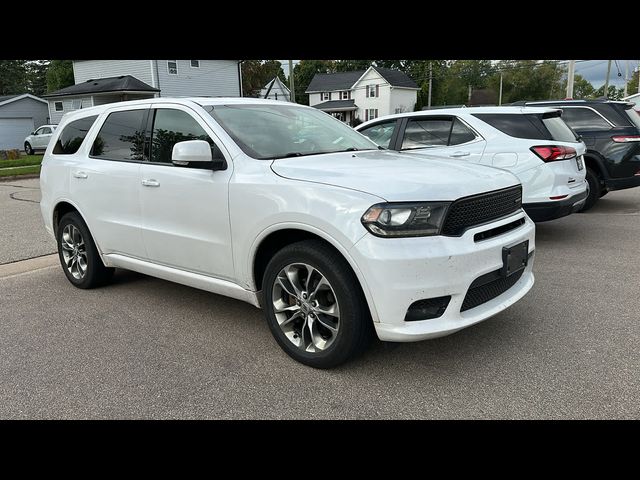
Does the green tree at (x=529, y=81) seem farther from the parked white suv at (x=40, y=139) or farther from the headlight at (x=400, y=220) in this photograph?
the headlight at (x=400, y=220)

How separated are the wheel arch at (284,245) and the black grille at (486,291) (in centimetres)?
61

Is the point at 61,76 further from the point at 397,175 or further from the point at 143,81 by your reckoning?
the point at 397,175

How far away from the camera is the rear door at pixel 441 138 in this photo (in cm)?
666

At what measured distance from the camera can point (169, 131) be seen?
14.4ft

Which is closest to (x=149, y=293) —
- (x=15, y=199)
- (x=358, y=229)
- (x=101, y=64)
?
(x=358, y=229)

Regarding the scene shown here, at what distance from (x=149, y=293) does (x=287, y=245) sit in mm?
2367

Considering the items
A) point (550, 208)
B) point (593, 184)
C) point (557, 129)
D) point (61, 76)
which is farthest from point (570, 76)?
point (61, 76)

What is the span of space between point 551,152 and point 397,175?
12.4ft

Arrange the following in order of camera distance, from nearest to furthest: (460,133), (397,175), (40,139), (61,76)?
1. (397,175)
2. (460,133)
3. (40,139)
4. (61,76)

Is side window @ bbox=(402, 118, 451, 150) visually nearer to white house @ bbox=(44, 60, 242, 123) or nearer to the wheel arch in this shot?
the wheel arch

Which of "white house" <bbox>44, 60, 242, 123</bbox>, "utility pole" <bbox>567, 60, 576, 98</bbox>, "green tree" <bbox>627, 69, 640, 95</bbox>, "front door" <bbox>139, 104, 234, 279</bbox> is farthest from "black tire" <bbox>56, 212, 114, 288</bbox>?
"green tree" <bbox>627, 69, 640, 95</bbox>

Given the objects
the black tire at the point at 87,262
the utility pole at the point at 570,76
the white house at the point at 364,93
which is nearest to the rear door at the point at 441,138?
the black tire at the point at 87,262

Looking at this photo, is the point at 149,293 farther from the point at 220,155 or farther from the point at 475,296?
the point at 475,296

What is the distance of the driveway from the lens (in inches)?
280
